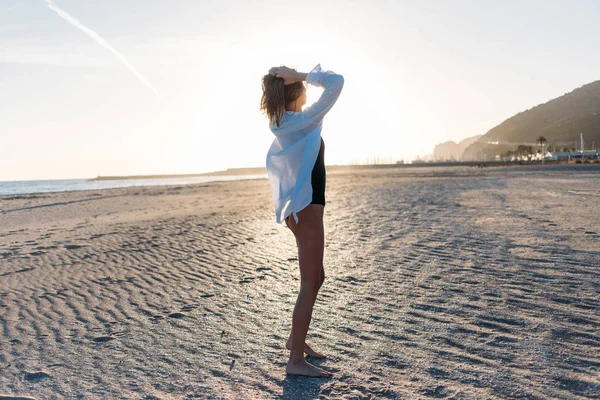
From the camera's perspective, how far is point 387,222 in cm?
992

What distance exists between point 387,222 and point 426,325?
6.12 m

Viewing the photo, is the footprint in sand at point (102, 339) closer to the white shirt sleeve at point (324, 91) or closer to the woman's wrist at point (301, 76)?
the white shirt sleeve at point (324, 91)

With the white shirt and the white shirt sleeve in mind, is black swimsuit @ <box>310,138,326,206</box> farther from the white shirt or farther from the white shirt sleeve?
the white shirt sleeve

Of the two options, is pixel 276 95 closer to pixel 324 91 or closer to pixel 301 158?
pixel 324 91

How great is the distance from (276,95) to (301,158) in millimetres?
444

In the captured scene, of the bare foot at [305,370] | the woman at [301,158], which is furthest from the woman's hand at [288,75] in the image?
the bare foot at [305,370]

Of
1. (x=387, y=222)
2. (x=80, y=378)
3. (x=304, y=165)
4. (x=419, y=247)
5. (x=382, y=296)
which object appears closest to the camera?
(x=304, y=165)

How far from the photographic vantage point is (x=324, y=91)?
2.76 metres

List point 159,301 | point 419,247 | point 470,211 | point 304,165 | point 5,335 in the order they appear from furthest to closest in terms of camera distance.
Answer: point 470,211, point 419,247, point 159,301, point 5,335, point 304,165

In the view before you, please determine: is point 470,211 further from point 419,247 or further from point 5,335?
point 5,335

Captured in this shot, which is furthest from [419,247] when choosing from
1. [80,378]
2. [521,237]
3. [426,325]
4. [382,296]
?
[80,378]

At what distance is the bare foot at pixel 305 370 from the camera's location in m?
3.05

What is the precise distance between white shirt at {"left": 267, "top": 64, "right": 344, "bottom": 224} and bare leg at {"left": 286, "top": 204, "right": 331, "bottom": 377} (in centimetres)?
10

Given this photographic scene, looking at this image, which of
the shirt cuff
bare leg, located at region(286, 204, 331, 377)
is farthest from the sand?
the shirt cuff
